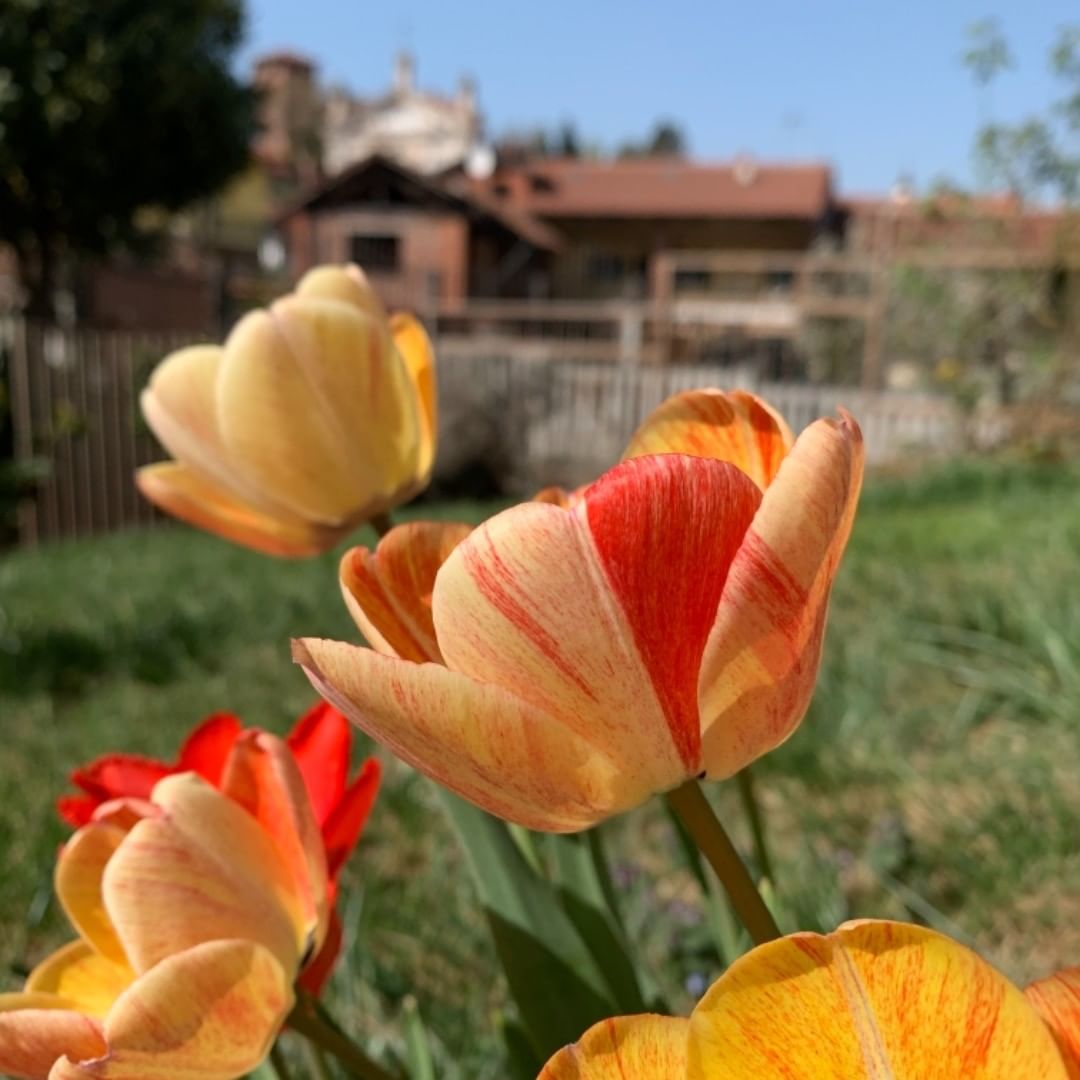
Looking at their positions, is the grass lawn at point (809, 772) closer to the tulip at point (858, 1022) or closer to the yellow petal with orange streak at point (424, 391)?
the yellow petal with orange streak at point (424, 391)

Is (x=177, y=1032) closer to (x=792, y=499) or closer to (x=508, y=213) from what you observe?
(x=792, y=499)

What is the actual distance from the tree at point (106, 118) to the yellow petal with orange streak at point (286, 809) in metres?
15.1

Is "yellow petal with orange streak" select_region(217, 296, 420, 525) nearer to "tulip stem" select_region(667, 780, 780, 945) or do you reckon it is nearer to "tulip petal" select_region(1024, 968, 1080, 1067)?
"tulip stem" select_region(667, 780, 780, 945)

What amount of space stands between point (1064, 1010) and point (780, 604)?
0.14 meters

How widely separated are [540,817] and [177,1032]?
18 cm

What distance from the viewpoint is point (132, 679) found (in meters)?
3.63

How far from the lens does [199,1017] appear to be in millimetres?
448

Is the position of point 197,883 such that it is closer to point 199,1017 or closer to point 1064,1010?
point 199,1017

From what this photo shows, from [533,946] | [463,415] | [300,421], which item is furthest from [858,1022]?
[463,415]

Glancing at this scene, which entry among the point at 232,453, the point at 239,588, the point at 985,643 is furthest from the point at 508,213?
the point at 232,453

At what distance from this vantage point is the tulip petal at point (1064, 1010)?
11.0 inches

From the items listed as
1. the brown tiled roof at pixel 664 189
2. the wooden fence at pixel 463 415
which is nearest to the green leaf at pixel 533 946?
the wooden fence at pixel 463 415

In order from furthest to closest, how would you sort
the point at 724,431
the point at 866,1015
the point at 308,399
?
1. the point at 308,399
2. the point at 724,431
3. the point at 866,1015

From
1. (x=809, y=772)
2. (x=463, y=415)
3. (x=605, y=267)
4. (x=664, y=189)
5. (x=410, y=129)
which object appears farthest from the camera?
(x=410, y=129)
